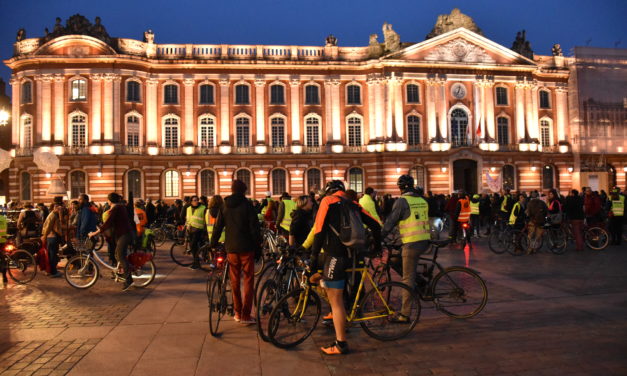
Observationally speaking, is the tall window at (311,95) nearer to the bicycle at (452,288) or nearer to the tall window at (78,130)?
the tall window at (78,130)

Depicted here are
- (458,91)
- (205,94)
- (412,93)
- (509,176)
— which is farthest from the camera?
(509,176)

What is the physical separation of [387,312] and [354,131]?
30972mm

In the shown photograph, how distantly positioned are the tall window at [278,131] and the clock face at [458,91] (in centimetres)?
1323

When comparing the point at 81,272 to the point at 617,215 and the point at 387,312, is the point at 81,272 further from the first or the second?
the point at 617,215

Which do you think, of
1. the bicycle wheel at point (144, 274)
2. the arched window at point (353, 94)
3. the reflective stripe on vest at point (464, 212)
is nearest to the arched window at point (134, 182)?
the arched window at point (353, 94)

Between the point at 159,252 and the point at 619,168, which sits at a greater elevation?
the point at 619,168

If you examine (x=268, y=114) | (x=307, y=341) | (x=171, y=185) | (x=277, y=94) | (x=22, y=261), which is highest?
(x=277, y=94)

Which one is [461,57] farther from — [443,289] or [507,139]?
[443,289]

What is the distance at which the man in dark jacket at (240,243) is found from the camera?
6.91 meters

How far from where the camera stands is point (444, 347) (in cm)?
579

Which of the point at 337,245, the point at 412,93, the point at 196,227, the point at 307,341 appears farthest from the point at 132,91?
the point at 337,245

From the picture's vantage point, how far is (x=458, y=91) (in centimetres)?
3678

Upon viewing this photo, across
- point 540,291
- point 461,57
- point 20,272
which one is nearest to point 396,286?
point 540,291

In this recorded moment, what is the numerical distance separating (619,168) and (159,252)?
38.7m
